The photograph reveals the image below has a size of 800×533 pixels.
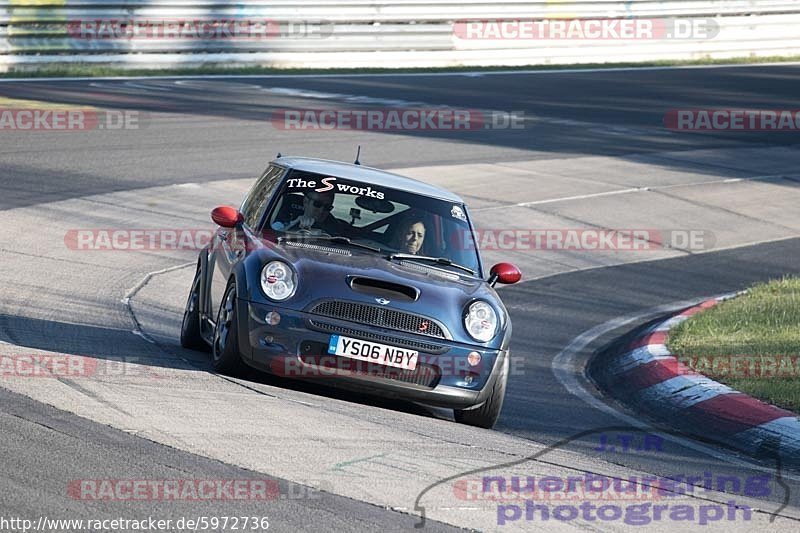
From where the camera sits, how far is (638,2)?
104 ft

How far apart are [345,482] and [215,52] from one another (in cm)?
2128

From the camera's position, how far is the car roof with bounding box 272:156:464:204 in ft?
29.3

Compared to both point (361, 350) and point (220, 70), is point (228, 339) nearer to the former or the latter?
point (361, 350)

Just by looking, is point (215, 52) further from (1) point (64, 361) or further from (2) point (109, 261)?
(1) point (64, 361)

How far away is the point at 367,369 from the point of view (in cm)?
754

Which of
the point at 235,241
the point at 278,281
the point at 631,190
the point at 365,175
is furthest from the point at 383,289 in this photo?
the point at 631,190

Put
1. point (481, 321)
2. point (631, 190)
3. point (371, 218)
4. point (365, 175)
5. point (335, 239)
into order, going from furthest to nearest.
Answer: point (631, 190)
point (365, 175)
point (371, 218)
point (335, 239)
point (481, 321)

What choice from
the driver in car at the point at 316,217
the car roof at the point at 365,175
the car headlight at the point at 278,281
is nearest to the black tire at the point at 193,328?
the driver in car at the point at 316,217

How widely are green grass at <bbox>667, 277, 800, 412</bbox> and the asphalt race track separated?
0.75 m

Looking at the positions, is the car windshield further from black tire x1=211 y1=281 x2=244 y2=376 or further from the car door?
black tire x1=211 y1=281 x2=244 y2=376

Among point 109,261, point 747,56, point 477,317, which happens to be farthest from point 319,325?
point 747,56

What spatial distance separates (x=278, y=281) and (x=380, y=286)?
1.95ft

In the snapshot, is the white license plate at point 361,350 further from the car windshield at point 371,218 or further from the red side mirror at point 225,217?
the red side mirror at point 225,217

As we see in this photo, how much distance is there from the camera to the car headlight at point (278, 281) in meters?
7.68
